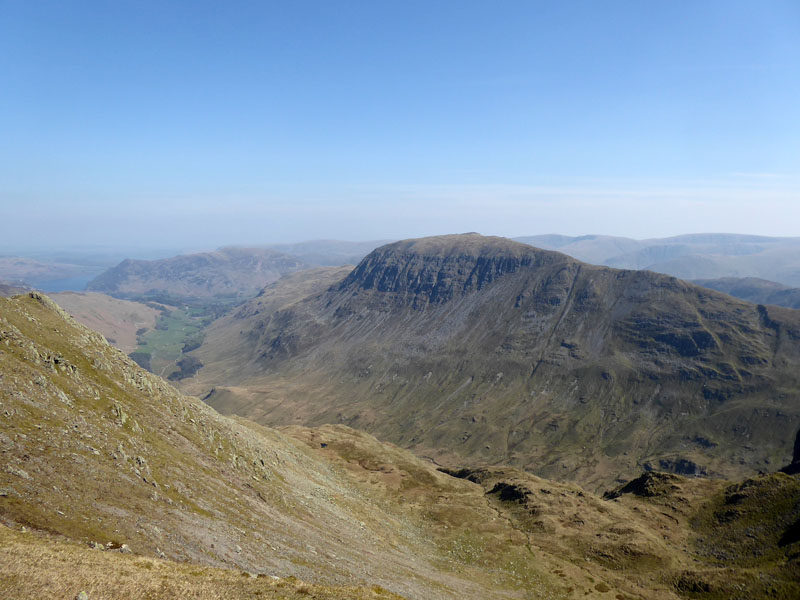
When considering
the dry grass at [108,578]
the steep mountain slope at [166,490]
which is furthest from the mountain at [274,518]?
the steep mountain slope at [166,490]

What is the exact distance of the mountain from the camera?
40.0 metres

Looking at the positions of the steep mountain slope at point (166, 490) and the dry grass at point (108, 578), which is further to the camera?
the steep mountain slope at point (166, 490)

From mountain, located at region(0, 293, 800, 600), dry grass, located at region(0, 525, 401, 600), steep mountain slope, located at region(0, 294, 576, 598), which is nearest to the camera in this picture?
dry grass, located at region(0, 525, 401, 600)

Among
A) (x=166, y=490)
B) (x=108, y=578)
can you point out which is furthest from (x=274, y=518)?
(x=108, y=578)

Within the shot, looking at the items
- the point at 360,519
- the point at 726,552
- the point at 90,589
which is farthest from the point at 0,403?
the point at 726,552

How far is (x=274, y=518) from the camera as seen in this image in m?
69.2

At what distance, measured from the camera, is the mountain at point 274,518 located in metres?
40.0

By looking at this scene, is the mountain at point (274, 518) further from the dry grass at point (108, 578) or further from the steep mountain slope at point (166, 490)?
the steep mountain slope at point (166, 490)

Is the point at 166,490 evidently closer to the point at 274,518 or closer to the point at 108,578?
the point at 274,518

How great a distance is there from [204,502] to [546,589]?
65.4 meters

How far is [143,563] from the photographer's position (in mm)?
37938

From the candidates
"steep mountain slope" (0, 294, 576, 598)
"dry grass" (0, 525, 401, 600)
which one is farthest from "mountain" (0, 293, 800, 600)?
"steep mountain slope" (0, 294, 576, 598)

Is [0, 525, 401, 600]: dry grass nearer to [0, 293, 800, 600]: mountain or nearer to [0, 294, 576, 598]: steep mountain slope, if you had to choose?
[0, 293, 800, 600]: mountain

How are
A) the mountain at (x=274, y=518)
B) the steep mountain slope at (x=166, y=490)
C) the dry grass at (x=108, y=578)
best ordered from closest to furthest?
the dry grass at (x=108, y=578)
the mountain at (x=274, y=518)
the steep mountain slope at (x=166, y=490)
